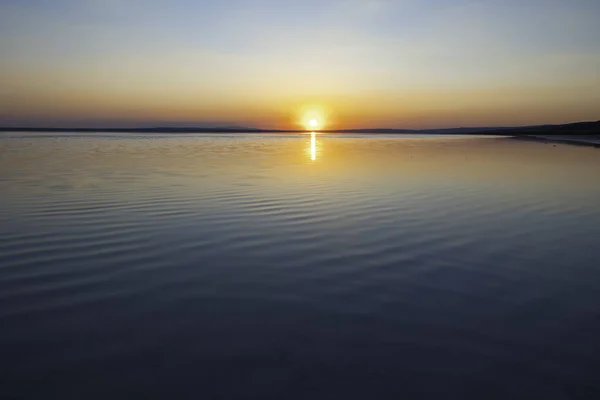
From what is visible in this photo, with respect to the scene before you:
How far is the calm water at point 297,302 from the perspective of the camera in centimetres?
406

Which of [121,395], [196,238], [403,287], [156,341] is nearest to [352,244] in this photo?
[403,287]

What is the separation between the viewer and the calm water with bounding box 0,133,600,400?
13.3ft

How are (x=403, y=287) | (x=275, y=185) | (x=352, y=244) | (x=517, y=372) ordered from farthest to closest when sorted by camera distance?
(x=275, y=185) < (x=352, y=244) < (x=403, y=287) < (x=517, y=372)

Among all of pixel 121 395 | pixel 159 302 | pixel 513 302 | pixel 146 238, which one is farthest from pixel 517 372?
pixel 146 238

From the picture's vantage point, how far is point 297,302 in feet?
19.0

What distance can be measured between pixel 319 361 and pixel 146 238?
569cm

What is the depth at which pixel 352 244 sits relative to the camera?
28.1 ft

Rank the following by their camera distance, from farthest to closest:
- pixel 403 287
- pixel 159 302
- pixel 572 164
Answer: pixel 572 164 → pixel 403 287 → pixel 159 302

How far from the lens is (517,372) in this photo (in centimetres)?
419

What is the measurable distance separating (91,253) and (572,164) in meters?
28.5

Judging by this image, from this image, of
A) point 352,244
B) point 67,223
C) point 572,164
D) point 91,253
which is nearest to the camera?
point 91,253

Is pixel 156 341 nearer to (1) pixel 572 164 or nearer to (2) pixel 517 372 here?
(2) pixel 517 372

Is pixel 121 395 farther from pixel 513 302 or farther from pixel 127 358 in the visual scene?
pixel 513 302

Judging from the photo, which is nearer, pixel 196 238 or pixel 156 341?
pixel 156 341
